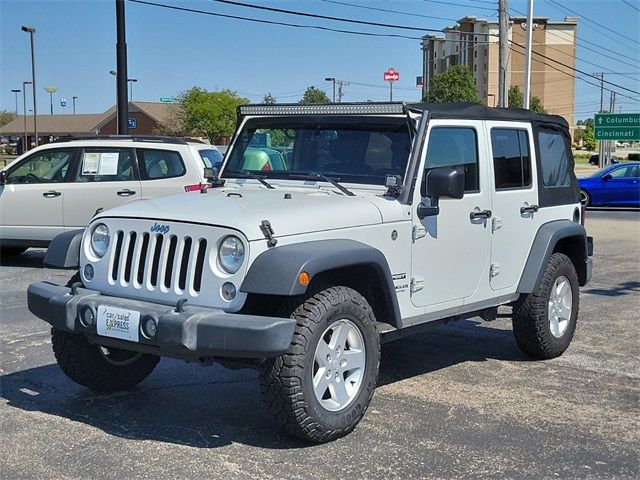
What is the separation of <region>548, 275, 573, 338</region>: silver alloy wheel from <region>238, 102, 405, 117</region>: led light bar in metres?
2.21

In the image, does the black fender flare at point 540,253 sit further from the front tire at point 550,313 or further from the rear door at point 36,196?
the rear door at point 36,196

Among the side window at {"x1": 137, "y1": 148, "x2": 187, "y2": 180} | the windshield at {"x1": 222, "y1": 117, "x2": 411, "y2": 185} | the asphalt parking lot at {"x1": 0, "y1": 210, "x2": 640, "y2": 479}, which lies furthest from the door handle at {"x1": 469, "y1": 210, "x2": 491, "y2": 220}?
the side window at {"x1": 137, "y1": 148, "x2": 187, "y2": 180}

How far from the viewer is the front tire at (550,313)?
21.5ft

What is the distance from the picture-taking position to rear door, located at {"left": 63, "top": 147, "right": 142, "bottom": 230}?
11.7 meters

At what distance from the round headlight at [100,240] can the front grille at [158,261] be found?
133 millimetres

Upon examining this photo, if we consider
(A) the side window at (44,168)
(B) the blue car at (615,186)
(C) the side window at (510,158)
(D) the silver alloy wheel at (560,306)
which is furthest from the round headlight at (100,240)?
(B) the blue car at (615,186)

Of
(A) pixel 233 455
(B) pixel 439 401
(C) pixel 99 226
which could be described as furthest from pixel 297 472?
(C) pixel 99 226

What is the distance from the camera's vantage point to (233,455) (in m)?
4.56

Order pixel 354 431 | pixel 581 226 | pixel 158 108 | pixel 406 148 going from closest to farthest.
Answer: pixel 354 431
pixel 406 148
pixel 581 226
pixel 158 108

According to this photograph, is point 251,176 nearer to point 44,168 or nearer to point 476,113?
point 476,113

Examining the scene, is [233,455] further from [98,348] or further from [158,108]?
[158,108]

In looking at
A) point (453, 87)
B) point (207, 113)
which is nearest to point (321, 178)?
point (453, 87)

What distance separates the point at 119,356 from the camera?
18.8 feet

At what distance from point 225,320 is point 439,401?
1.92m
